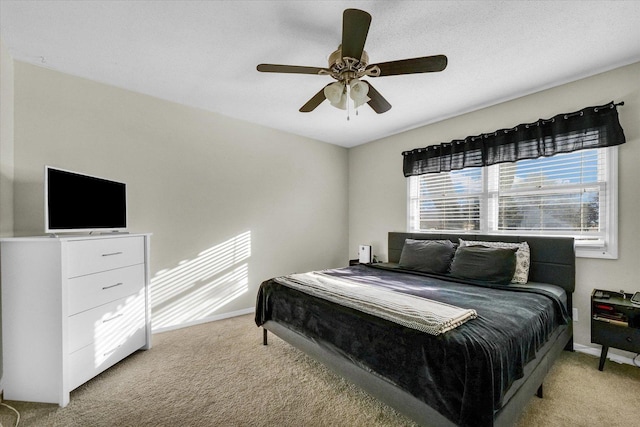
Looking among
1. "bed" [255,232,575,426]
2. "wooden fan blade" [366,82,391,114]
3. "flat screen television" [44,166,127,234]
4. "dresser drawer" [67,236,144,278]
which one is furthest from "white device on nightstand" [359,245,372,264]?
"flat screen television" [44,166,127,234]

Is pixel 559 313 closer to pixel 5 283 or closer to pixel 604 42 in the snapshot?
pixel 604 42

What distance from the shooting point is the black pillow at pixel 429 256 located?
3.04m

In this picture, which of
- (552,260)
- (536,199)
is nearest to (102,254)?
(552,260)

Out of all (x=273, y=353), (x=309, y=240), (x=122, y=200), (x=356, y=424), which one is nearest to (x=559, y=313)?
(x=356, y=424)

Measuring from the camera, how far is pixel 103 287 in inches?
83.8

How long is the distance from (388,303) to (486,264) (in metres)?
1.41

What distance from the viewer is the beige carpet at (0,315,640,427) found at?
1.67 metres

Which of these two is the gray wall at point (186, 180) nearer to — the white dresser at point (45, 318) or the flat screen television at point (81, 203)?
the flat screen television at point (81, 203)

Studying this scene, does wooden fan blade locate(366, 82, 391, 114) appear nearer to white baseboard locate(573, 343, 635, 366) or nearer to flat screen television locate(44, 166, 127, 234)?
flat screen television locate(44, 166, 127, 234)

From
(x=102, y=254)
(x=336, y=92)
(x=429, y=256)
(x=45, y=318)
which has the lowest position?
(x=45, y=318)

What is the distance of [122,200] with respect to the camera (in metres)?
2.56

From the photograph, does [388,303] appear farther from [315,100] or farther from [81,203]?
[81,203]

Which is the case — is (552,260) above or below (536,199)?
below

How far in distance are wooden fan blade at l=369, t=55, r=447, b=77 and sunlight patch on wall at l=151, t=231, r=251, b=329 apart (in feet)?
8.85
